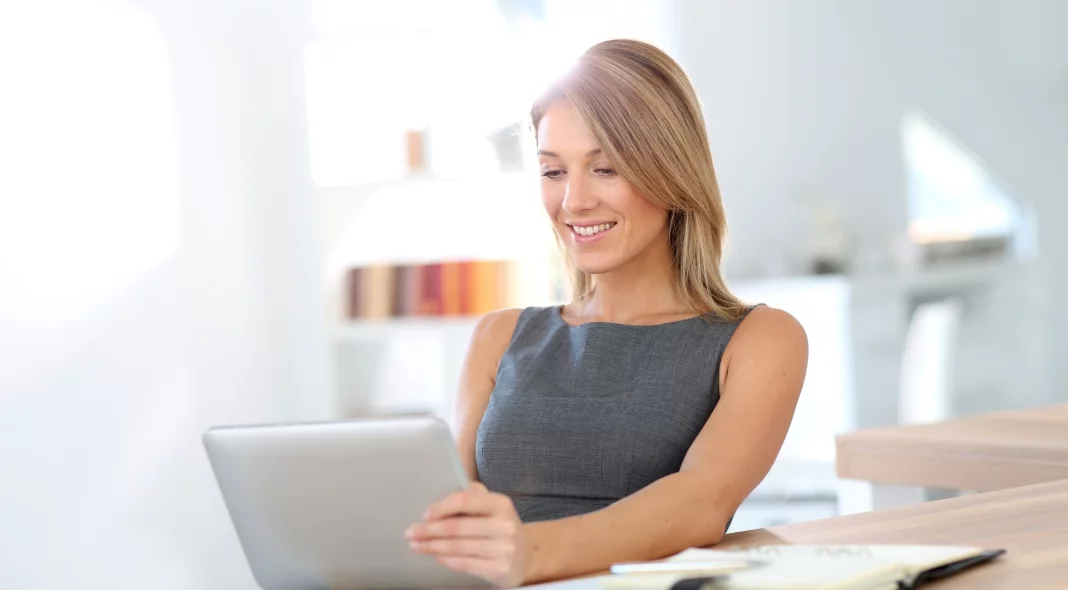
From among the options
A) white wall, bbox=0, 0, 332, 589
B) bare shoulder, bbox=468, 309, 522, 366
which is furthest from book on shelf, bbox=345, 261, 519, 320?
bare shoulder, bbox=468, 309, 522, 366

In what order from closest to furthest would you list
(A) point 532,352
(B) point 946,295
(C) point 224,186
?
(A) point 532,352, (C) point 224,186, (B) point 946,295

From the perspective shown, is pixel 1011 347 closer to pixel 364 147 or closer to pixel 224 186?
pixel 364 147

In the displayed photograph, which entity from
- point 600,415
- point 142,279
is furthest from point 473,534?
point 142,279

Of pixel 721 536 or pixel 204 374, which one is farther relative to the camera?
pixel 204 374

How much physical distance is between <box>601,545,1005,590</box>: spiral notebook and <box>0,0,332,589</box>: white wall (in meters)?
2.78

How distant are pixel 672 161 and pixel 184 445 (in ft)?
9.06

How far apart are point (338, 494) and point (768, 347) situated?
0.67 m

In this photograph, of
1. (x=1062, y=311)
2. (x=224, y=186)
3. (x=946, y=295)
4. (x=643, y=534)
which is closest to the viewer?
(x=643, y=534)

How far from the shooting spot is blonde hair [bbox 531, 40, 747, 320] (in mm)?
1767

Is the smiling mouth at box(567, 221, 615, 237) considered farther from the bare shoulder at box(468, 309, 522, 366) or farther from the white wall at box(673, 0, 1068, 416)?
the white wall at box(673, 0, 1068, 416)

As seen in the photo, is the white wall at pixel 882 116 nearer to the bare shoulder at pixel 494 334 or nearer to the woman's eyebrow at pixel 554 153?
the bare shoulder at pixel 494 334

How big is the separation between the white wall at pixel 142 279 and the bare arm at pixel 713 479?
2464 mm

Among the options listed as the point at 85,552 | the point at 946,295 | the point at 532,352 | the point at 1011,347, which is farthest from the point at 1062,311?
the point at 532,352

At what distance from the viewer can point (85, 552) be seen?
3699mm
